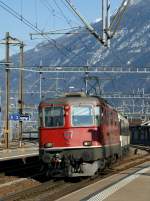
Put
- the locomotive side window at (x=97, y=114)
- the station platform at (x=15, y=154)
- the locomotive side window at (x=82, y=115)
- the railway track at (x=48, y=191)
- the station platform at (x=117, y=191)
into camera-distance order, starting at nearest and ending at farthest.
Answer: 1. the station platform at (x=117, y=191)
2. the railway track at (x=48, y=191)
3. the locomotive side window at (x=82, y=115)
4. the locomotive side window at (x=97, y=114)
5. the station platform at (x=15, y=154)

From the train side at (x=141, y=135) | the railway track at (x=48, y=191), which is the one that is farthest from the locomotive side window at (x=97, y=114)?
the train side at (x=141, y=135)

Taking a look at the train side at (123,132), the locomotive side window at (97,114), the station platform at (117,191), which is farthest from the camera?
the train side at (123,132)

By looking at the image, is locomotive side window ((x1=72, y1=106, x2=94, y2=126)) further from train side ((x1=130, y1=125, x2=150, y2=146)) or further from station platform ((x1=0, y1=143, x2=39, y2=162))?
train side ((x1=130, y1=125, x2=150, y2=146))

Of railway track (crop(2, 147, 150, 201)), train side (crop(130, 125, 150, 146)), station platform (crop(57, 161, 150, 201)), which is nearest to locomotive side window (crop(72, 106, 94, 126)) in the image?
railway track (crop(2, 147, 150, 201))

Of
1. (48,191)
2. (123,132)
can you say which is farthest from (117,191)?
(123,132)

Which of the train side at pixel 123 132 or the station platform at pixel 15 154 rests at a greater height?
the train side at pixel 123 132

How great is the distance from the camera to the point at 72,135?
2300 cm

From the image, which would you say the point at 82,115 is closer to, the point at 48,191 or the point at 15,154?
the point at 48,191

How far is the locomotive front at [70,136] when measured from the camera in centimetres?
2281

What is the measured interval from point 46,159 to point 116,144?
805 cm

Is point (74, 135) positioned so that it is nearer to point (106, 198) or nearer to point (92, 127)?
point (92, 127)

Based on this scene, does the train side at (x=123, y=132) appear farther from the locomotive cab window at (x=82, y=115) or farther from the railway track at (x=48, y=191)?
the railway track at (x=48, y=191)

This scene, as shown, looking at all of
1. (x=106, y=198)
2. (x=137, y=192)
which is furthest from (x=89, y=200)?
(x=137, y=192)

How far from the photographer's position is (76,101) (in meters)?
23.6
